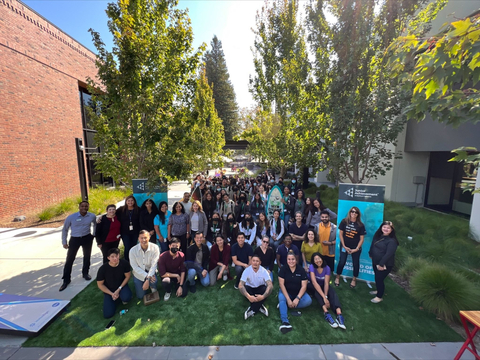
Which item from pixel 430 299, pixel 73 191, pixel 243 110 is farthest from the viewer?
pixel 243 110

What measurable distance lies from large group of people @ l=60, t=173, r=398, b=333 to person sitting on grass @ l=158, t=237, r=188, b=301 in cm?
2

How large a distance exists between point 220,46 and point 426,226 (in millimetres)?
44459

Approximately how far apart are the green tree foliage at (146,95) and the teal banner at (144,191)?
0.29m

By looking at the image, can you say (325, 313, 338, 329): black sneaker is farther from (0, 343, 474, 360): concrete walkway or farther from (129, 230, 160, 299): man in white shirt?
(129, 230, 160, 299): man in white shirt

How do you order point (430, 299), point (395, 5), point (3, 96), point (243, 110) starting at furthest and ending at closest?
point (243, 110) → point (3, 96) → point (395, 5) → point (430, 299)

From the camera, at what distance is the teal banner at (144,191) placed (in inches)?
246

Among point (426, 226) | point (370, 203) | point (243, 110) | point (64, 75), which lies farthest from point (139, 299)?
point (243, 110)

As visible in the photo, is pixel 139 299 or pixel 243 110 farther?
pixel 243 110

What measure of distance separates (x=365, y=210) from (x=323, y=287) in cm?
210

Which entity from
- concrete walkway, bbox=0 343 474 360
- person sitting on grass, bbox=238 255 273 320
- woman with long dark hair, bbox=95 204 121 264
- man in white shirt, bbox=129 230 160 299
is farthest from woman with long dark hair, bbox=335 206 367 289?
woman with long dark hair, bbox=95 204 121 264

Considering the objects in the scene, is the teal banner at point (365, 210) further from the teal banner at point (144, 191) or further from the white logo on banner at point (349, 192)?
the teal banner at point (144, 191)

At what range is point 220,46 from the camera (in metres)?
41.9

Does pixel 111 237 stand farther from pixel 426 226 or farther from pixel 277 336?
pixel 426 226

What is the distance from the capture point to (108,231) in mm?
5117
